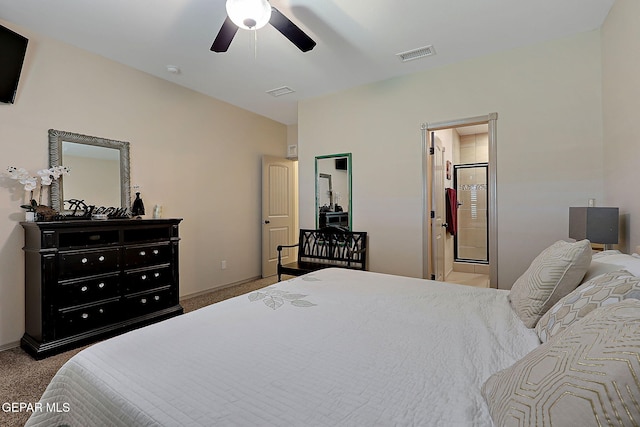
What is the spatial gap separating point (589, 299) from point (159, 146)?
408cm

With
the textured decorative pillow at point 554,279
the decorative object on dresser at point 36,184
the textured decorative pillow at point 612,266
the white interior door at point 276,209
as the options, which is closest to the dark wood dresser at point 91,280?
the decorative object on dresser at point 36,184

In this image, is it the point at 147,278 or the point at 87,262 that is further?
the point at 147,278

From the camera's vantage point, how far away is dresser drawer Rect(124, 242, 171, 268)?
2.98 meters

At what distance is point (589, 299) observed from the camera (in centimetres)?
103

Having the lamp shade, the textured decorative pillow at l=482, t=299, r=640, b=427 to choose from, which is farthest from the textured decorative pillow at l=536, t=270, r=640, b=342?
the lamp shade

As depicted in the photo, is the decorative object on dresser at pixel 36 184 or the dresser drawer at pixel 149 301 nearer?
the decorative object on dresser at pixel 36 184

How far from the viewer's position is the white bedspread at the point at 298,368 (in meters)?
0.79

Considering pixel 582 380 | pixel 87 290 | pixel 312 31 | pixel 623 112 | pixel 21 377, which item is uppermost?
pixel 312 31

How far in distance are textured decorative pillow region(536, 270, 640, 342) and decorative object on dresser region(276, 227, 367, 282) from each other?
274cm

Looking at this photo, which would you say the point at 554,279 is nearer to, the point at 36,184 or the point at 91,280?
the point at 91,280

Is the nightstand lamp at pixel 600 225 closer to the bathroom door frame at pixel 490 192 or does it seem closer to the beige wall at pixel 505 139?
the beige wall at pixel 505 139

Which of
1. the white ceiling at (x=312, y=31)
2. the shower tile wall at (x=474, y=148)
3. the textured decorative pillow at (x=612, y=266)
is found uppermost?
the white ceiling at (x=312, y=31)

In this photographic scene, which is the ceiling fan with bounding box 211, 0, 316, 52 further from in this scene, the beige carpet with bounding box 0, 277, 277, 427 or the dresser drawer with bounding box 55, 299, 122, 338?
the beige carpet with bounding box 0, 277, 277, 427

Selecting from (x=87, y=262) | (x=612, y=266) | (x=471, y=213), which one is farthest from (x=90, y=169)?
(x=471, y=213)
